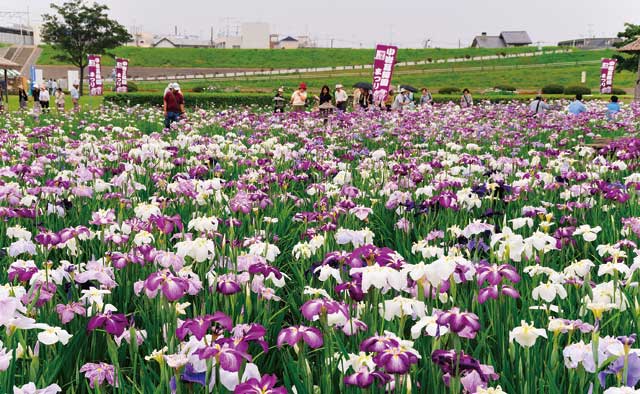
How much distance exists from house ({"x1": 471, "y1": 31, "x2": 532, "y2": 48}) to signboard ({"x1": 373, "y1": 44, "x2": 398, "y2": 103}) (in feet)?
376

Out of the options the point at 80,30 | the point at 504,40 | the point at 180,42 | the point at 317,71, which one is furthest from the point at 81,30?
the point at 180,42

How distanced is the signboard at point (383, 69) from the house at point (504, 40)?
115 m

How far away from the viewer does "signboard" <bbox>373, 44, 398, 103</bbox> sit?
1928cm

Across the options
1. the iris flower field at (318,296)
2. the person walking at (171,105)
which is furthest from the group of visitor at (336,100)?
the iris flower field at (318,296)

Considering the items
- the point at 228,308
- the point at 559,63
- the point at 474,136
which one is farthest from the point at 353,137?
the point at 559,63

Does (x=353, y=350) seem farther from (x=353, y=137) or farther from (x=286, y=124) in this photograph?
(x=286, y=124)

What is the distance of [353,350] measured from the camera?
7.52ft

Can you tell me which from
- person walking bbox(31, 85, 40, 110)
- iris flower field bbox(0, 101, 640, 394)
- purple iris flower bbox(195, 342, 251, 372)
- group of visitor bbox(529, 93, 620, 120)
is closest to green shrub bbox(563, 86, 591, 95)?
group of visitor bbox(529, 93, 620, 120)

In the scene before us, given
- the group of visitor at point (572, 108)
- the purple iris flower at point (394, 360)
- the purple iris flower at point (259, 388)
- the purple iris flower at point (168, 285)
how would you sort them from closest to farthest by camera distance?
the purple iris flower at point (259, 388)
the purple iris flower at point (394, 360)
the purple iris flower at point (168, 285)
the group of visitor at point (572, 108)

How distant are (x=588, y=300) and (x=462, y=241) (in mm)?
1183

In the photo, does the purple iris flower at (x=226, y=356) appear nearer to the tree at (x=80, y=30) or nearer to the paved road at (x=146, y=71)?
the tree at (x=80, y=30)

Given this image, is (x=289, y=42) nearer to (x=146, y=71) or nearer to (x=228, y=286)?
(x=146, y=71)

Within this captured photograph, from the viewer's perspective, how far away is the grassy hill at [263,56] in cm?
8550

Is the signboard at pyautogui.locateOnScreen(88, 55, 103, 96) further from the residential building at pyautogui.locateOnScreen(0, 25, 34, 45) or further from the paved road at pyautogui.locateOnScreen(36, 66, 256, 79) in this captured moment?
the residential building at pyautogui.locateOnScreen(0, 25, 34, 45)
